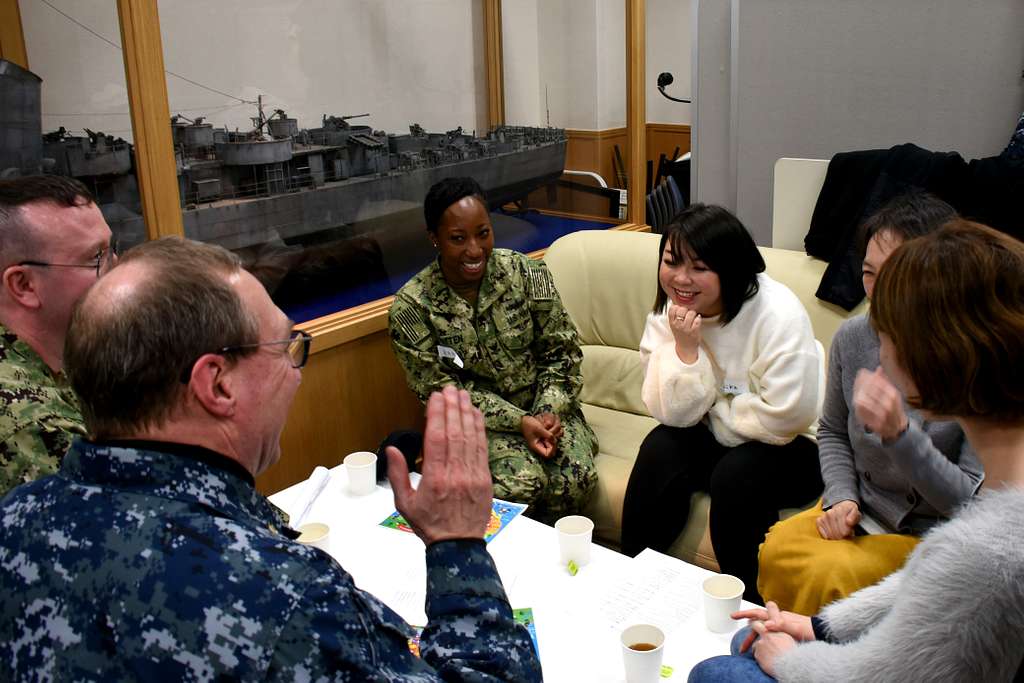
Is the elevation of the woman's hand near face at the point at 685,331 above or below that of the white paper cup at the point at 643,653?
above

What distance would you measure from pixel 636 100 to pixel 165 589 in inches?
149

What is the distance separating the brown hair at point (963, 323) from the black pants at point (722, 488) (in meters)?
1.00

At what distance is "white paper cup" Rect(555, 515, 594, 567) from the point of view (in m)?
1.73

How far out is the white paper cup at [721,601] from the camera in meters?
1.51

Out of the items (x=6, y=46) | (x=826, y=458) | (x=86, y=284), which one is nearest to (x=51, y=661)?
(x=86, y=284)

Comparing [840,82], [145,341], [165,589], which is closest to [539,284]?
[840,82]

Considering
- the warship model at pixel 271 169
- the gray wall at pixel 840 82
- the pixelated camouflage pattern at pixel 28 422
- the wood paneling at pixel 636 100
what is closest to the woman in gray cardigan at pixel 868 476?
the gray wall at pixel 840 82

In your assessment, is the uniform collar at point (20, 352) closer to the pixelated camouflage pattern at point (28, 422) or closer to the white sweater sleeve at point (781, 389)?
the pixelated camouflage pattern at point (28, 422)

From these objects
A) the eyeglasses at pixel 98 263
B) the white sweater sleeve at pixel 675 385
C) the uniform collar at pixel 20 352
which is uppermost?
the eyeglasses at pixel 98 263

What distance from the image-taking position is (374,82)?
3.16 metres

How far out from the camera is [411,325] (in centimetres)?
280

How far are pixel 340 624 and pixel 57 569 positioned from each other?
11.4 inches

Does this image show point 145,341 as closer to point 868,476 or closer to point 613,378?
point 868,476

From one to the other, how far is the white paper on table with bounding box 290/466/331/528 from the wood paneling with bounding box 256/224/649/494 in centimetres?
77
